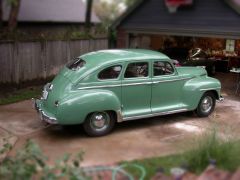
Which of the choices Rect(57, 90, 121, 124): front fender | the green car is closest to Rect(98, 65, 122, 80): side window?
the green car

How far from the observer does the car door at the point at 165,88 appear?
9.30 meters

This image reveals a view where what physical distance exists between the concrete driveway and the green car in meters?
0.36

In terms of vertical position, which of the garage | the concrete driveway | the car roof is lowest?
the concrete driveway

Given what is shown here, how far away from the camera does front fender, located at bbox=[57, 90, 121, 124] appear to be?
8.05 m

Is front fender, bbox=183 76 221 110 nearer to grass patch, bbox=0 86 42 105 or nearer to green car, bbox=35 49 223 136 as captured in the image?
green car, bbox=35 49 223 136

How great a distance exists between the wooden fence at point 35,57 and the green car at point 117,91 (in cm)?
460

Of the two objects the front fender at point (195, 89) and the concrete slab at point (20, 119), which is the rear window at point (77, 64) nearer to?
the concrete slab at point (20, 119)

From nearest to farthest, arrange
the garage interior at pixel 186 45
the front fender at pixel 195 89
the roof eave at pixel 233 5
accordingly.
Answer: the front fender at pixel 195 89 → the roof eave at pixel 233 5 → the garage interior at pixel 186 45

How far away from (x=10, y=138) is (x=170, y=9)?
8878 millimetres

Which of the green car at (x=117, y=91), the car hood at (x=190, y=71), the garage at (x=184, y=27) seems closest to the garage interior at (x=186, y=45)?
the garage at (x=184, y=27)

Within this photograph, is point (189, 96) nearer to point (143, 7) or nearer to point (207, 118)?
point (207, 118)

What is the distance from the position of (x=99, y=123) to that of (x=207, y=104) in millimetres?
3271

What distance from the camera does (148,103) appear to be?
9.21 metres

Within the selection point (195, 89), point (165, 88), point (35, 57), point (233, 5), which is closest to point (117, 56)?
point (165, 88)
